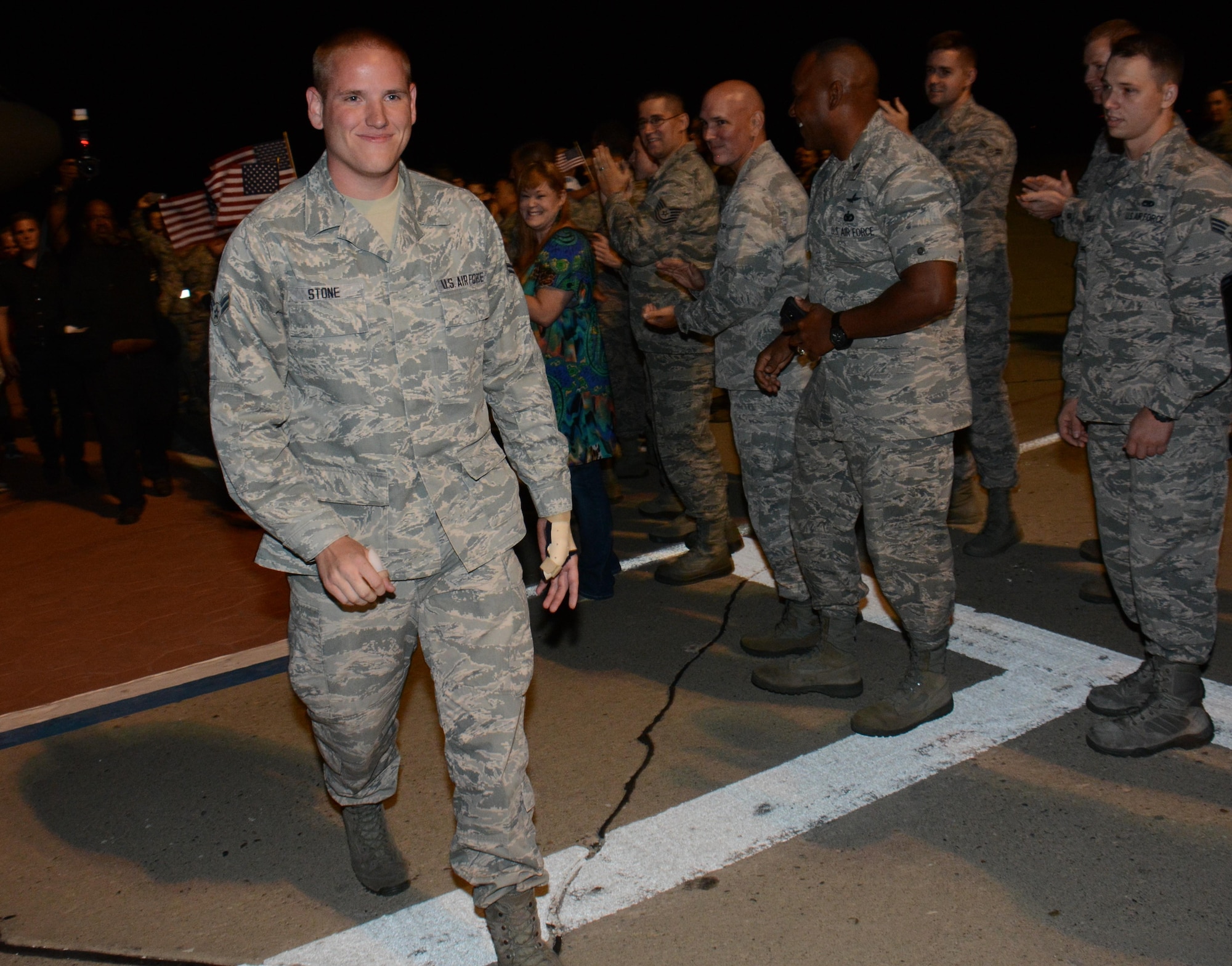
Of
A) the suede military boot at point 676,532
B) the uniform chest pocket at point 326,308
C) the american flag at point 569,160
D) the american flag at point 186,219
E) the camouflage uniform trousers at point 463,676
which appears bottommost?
the suede military boot at point 676,532

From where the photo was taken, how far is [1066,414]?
433 cm

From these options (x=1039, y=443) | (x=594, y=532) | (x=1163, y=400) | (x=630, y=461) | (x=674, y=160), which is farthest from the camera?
(x=630, y=461)

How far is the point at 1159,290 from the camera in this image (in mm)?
3760

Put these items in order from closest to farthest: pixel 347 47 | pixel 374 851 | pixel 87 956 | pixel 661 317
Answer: pixel 347 47
pixel 87 956
pixel 374 851
pixel 661 317

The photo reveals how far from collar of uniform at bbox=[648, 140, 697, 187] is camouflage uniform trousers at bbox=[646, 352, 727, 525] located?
0.87 metres

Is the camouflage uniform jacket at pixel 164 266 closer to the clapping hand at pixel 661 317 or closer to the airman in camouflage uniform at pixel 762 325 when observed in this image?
the clapping hand at pixel 661 317

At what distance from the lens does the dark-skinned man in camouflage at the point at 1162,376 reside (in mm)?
3502

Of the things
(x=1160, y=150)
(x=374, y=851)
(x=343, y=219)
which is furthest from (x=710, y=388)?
(x=343, y=219)

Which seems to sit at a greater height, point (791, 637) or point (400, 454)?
point (400, 454)

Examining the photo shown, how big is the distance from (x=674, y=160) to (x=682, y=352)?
3.14 feet

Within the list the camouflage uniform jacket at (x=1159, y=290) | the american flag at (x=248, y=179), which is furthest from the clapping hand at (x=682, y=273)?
the american flag at (x=248, y=179)

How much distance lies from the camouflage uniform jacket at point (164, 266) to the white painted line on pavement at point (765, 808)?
7737mm

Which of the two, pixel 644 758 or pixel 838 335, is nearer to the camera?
pixel 838 335

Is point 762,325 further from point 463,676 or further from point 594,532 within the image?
point 463,676
